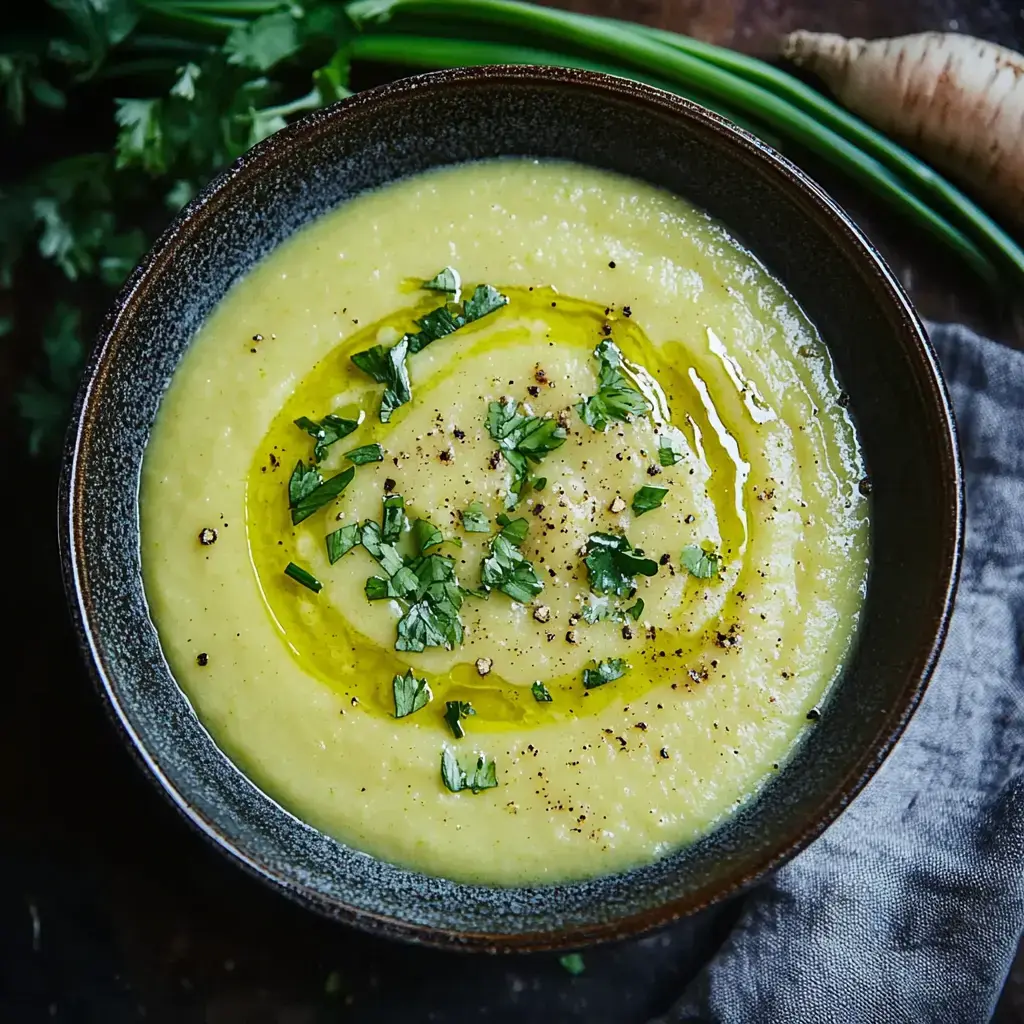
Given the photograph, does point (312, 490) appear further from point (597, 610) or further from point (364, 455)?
point (597, 610)

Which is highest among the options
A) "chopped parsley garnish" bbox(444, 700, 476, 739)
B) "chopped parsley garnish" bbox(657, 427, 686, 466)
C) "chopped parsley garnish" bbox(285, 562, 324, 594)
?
"chopped parsley garnish" bbox(657, 427, 686, 466)

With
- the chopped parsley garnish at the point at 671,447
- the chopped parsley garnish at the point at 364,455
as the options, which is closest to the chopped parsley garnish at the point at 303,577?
the chopped parsley garnish at the point at 364,455

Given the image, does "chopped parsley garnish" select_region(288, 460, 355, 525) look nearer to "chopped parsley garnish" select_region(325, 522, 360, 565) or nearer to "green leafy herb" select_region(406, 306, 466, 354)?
"chopped parsley garnish" select_region(325, 522, 360, 565)

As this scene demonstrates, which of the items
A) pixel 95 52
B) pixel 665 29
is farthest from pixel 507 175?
pixel 95 52

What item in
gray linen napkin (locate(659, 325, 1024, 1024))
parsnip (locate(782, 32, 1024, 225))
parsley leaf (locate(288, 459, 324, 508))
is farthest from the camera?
parsnip (locate(782, 32, 1024, 225))

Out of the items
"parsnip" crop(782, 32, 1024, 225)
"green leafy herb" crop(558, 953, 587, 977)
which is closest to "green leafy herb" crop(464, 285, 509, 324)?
"parsnip" crop(782, 32, 1024, 225)

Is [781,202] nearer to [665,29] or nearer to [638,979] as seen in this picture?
[665,29]

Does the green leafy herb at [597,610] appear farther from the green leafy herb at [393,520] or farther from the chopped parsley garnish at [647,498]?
the green leafy herb at [393,520]
